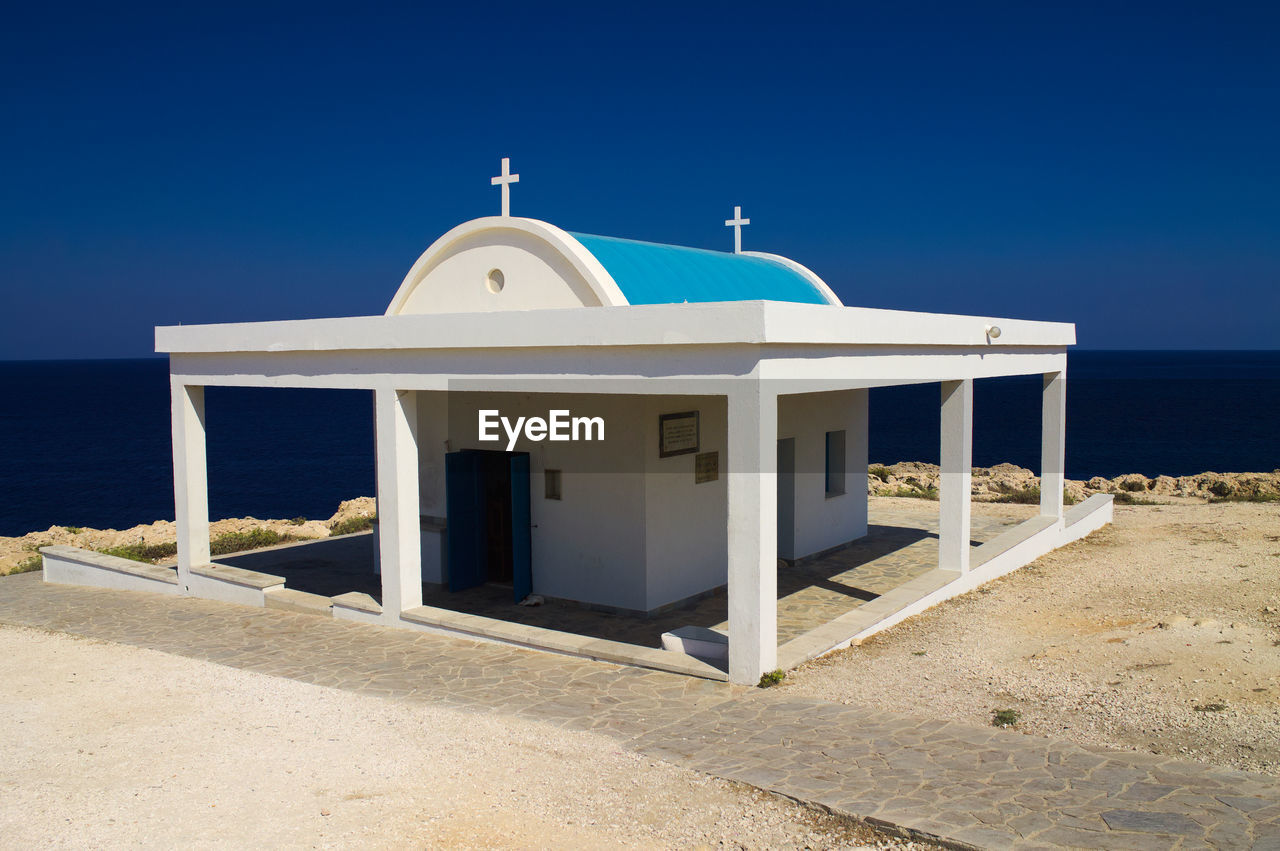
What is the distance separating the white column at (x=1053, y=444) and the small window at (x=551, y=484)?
8.01 meters

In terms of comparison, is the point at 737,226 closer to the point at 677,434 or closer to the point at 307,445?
the point at 677,434

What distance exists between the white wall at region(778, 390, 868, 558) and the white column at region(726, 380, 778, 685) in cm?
528

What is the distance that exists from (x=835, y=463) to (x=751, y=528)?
23.6ft

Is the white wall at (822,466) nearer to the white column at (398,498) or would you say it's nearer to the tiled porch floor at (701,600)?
the tiled porch floor at (701,600)

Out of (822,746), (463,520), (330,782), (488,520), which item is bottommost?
(330,782)

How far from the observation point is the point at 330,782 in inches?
250

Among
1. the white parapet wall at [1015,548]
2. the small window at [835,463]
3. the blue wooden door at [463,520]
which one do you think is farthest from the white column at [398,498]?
the small window at [835,463]

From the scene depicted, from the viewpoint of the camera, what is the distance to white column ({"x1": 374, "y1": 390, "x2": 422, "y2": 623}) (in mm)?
10133

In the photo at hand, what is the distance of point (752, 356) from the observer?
7598mm

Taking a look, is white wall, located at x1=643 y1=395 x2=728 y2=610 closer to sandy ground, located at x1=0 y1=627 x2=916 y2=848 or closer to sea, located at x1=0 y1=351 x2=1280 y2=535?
sandy ground, located at x1=0 y1=627 x2=916 y2=848

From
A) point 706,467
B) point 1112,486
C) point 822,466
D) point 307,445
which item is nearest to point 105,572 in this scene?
point 706,467

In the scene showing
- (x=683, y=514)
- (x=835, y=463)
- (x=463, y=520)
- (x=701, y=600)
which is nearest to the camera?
(x=683, y=514)

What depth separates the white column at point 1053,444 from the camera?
1482cm

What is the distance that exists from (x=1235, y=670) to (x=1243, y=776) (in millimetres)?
2638
